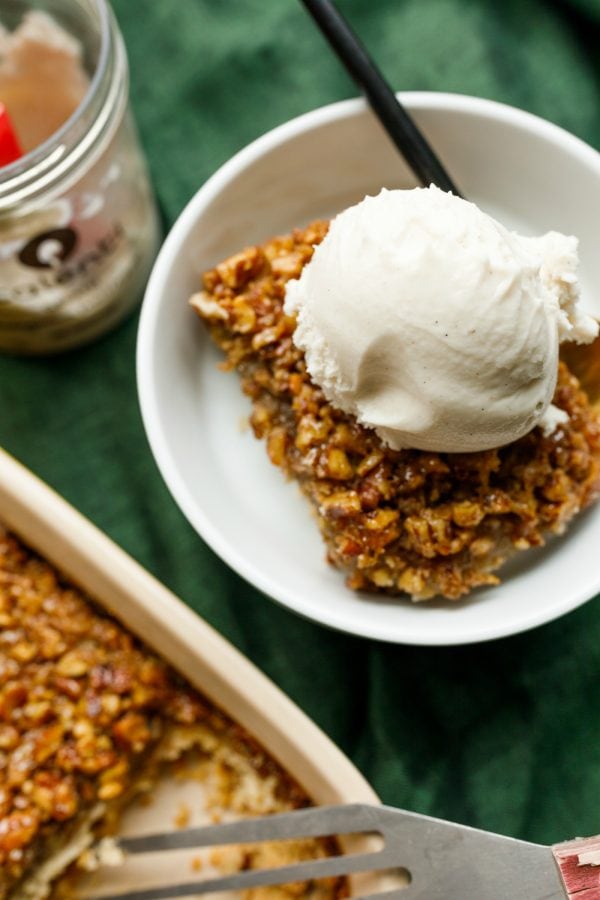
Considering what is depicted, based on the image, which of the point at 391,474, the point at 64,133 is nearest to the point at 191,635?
the point at 391,474

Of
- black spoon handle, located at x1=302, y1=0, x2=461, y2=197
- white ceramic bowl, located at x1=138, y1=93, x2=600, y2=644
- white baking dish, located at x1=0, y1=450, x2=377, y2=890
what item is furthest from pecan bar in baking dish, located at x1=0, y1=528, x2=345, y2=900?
black spoon handle, located at x1=302, y1=0, x2=461, y2=197

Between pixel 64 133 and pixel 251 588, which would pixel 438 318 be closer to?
pixel 64 133

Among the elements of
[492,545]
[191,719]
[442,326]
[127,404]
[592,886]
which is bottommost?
[592,886]

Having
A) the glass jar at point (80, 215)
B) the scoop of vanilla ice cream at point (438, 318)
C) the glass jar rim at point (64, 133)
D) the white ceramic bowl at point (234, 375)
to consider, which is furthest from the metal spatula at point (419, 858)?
the glass jar rim at point (64, 133)

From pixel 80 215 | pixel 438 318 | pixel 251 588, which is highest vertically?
pixel 80 215

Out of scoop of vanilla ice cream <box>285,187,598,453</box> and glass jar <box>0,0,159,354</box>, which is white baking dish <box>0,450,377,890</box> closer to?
glass jar <box>0,0,159,354</box>

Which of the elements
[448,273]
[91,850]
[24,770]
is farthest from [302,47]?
[91,850]

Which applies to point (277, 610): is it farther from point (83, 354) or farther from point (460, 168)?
point (460, 168)
